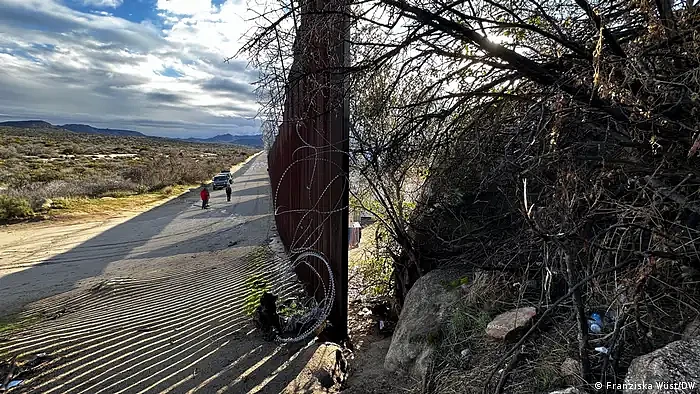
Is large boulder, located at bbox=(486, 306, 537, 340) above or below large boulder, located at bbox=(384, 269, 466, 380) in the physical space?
above

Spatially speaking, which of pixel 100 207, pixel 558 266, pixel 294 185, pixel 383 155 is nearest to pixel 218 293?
pixel 294 185

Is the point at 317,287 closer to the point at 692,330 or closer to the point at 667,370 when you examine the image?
the point at 692,330

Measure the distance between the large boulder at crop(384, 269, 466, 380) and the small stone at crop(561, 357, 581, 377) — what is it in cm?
104

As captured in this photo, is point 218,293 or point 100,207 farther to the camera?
point 100,207

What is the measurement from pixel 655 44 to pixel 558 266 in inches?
55.0

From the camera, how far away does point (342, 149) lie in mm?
4078

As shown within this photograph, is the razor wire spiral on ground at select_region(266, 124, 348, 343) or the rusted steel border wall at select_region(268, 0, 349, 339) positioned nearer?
the rusted steel border wall at select_region(268, 0, 349, 339)

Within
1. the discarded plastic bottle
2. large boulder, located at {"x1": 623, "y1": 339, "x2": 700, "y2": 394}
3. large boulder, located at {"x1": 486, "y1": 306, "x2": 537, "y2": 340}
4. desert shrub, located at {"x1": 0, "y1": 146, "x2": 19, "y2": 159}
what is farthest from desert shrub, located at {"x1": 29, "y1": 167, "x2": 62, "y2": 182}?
large boulder, located at {"x1": 623, "y1": 339, "x2": 700, "y2": 394}

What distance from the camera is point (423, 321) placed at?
11.5 feet

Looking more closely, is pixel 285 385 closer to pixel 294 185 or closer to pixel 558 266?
pixel 558 266

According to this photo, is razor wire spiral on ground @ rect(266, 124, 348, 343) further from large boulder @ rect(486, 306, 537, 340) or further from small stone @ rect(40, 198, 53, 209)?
small stone @ rect(40, 198, 53, 209)

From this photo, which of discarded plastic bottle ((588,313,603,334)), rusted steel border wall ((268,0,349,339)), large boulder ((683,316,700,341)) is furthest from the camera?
rusted steel border wall ((268,0,349,339))

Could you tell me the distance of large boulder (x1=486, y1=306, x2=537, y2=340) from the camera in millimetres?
2709

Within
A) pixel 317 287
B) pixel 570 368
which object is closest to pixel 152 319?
pixel 317 287
